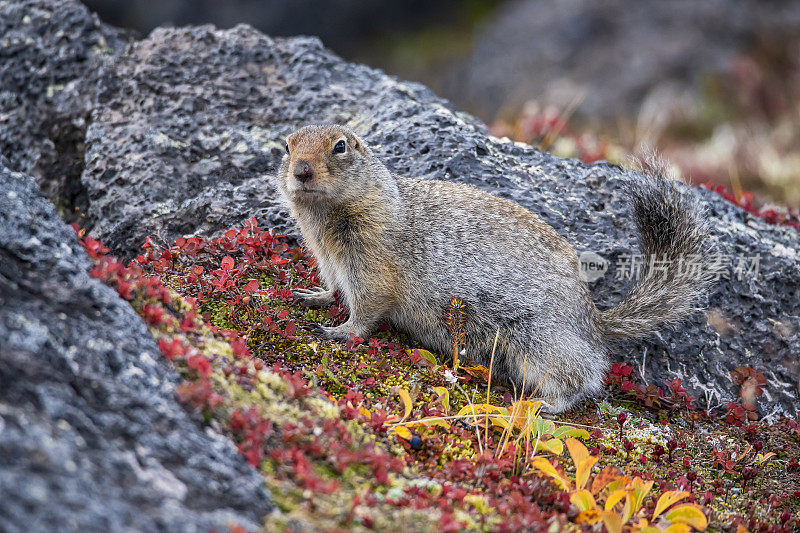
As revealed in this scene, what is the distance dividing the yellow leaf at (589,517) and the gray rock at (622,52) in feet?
38.5

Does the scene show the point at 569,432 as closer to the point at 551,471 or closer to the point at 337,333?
the point at 551,471

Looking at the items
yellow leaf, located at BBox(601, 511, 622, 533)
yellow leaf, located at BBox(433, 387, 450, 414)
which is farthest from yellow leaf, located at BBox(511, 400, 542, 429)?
yellow leaf, located at BBox(601, 511, 622, 533)

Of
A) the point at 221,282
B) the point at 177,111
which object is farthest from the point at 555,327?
the point at 177,111

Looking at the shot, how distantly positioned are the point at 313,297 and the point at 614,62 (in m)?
13.6

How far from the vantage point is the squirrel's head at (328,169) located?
5582 millimetres

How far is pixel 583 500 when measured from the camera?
160 inches

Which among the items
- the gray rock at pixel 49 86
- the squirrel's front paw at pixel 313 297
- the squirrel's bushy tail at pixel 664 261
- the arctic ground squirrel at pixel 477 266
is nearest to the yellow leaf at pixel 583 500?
the arctic ground squirrel at pixel 477 266

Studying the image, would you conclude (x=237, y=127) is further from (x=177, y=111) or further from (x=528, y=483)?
(x=528, y=483)

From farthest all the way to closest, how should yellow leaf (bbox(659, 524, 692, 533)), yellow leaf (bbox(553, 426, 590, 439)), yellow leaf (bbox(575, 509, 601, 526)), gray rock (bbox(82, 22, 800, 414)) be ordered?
gray rock (bbox(82, 22, 800, 414)) → yellow leaf (bbox(553, 426, 590, 439)) → yellow leaf (bbox(575, 509, 601, 526)) → yellow leaf (bbox(659, 524, 692, 533))

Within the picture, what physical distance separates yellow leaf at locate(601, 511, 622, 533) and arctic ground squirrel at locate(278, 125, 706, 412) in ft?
5.81

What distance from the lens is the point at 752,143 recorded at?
12.9 meters

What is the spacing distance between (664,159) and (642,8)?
512 inches

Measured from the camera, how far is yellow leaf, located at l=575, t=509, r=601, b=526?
3.94 m

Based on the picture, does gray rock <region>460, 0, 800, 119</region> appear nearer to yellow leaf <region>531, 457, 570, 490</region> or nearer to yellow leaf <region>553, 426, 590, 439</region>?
yellow leaf <region>553, 426, 590, 439</region>
